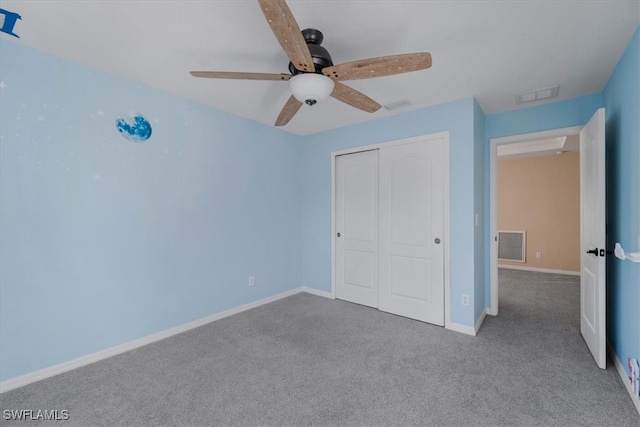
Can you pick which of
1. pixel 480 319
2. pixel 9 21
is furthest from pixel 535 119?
pixel 9 21

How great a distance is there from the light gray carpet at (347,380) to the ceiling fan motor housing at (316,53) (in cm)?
210

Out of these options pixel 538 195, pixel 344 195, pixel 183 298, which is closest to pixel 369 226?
pixel 344 195

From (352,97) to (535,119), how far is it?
2.37 m

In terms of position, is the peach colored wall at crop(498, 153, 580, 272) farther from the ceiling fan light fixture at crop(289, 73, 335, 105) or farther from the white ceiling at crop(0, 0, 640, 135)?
the ceiling fan light fixture at crop(289, 73, 335, 105)

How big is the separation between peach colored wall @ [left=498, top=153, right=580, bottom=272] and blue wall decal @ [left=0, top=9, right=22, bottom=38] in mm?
6959

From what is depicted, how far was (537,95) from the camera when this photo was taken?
277 centimetres

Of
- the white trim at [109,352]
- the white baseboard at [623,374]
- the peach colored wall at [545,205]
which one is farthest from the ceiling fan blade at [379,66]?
the peach colored wall at [545,205]

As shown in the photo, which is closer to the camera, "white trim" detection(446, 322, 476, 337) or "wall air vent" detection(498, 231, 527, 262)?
"white trim" detection(446, 322, 476, 337)

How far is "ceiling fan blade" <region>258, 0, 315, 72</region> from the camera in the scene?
1165 millimetres

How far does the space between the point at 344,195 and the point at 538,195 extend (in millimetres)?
4185

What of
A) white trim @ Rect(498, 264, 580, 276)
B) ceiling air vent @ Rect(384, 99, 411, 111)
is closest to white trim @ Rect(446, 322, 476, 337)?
ceiling air vent @ Rect(384, 99, 411, 111)

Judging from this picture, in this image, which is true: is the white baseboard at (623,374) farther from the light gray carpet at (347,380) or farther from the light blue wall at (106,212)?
the light blue wall at (106,212)

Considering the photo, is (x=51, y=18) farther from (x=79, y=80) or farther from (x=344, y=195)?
(x=344, y=195)

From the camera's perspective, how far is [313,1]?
1.54m
